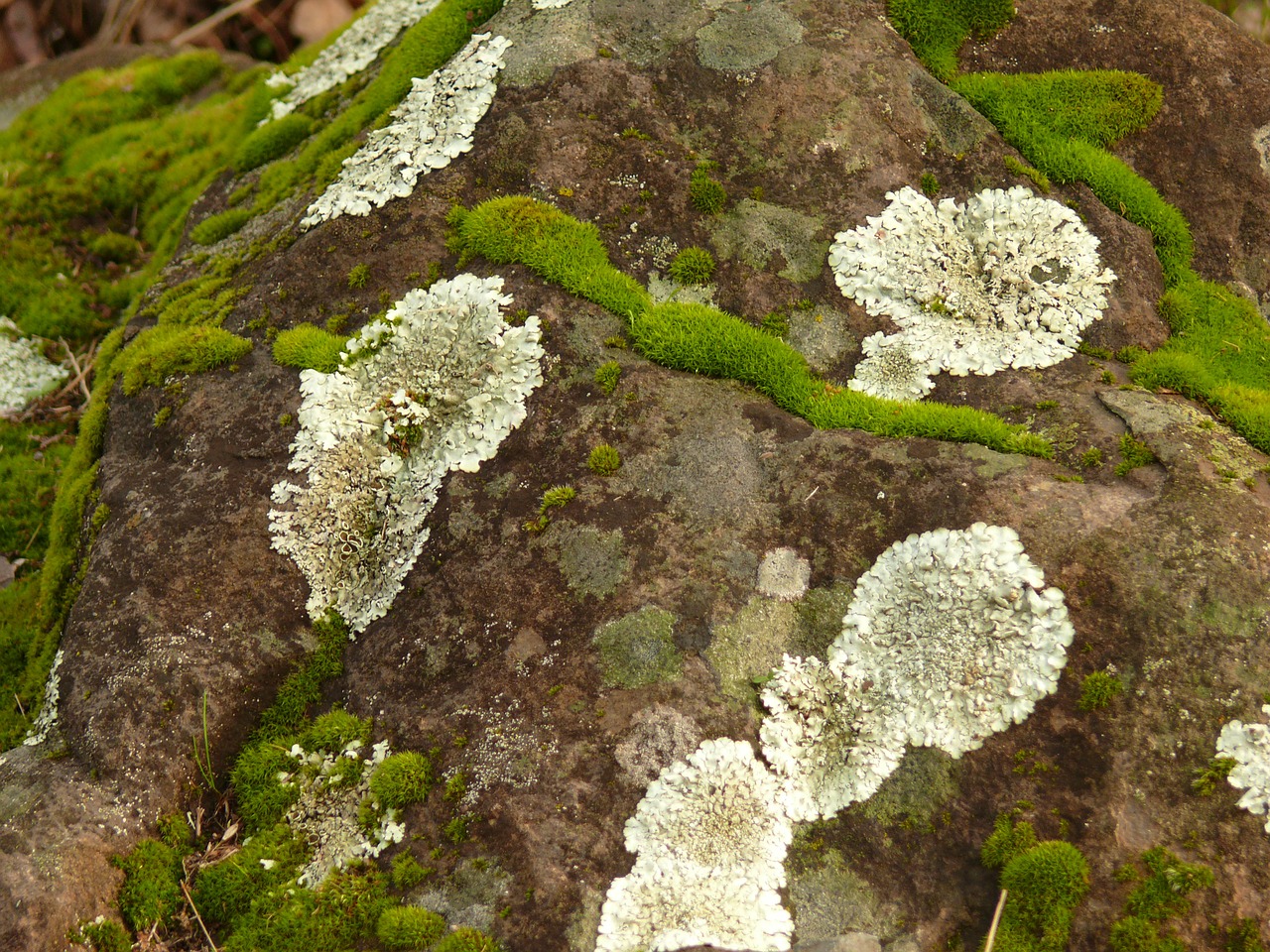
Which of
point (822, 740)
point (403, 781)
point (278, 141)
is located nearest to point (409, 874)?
point (403, 781)

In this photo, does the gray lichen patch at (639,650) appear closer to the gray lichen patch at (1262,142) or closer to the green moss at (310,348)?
the green moss at (310,348)

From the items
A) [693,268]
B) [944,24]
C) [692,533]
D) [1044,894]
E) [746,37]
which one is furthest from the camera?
[944,24]

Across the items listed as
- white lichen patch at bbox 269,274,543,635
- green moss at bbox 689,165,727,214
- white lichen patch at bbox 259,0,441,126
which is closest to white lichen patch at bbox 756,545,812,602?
white lichen patch at bbox 269,274,543,635

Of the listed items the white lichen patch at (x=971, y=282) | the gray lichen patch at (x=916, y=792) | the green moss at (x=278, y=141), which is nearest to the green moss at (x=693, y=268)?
the white lichen patch at (x=971, y=282)

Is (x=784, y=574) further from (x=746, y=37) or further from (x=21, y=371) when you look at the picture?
(x=21, y=371)

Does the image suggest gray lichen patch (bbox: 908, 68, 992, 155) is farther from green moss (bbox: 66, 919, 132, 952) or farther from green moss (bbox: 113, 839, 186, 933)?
green moss (bbox: 66, 919, 132, 952)

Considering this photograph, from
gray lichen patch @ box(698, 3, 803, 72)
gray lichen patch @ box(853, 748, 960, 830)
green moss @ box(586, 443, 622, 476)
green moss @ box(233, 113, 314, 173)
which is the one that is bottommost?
gray lichen patch @ box(853, 748, 960, 830)
